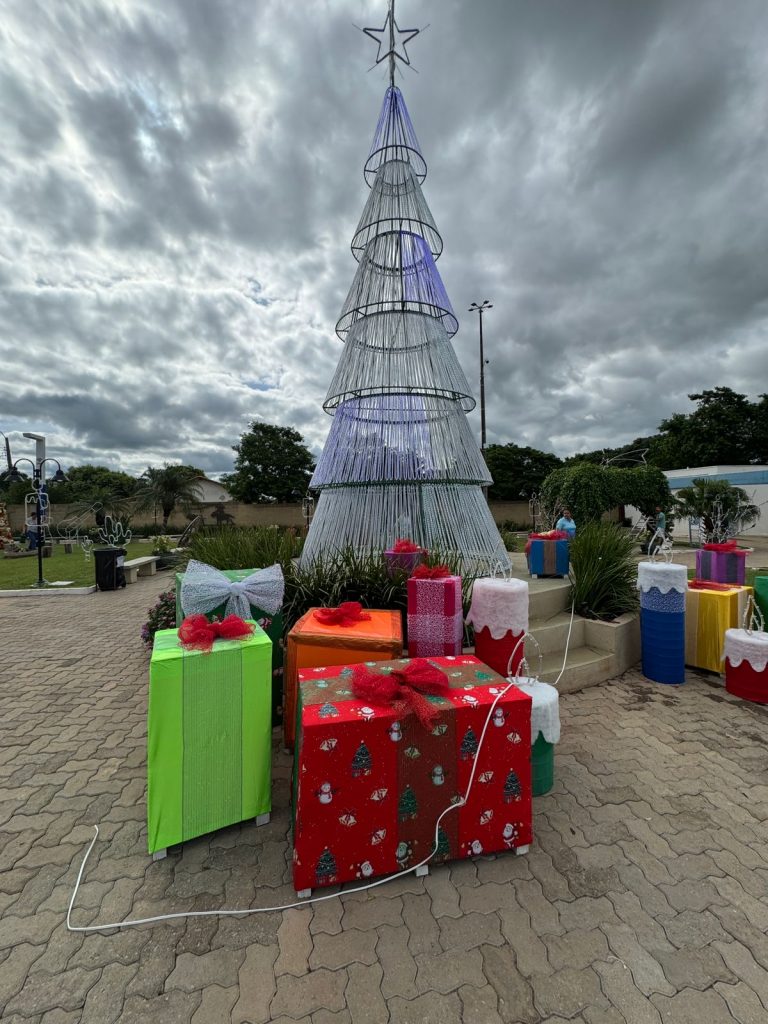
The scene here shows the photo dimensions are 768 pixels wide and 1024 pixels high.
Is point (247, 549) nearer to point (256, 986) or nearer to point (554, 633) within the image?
point (554, 633)

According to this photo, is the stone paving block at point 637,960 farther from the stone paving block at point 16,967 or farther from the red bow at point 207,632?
the stone paving block at point 16,967

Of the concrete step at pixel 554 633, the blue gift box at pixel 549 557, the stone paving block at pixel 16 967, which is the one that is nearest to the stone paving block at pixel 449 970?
the stone paving block at pixel 16 967

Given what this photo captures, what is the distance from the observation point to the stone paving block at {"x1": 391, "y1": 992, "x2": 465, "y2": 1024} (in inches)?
52.6

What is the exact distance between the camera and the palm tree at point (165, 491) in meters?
28.6

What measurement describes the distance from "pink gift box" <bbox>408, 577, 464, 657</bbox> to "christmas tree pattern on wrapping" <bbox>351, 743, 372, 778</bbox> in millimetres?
1106

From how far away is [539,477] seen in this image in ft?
111

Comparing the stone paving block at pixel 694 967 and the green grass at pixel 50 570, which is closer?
the stone paving block at pixel 694 967

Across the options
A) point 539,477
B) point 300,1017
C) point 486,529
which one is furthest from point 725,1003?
point 539,477

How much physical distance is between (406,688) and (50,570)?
47.6 feet

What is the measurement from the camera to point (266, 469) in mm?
31297

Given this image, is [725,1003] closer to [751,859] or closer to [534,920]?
[534,920]

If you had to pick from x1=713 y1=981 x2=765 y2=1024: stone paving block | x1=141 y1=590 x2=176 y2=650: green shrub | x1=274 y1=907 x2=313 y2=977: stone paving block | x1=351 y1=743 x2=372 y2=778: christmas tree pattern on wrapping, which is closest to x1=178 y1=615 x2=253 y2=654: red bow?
x1=351 y1=743 x2=372 y2=778: christmas tree pattern on wrapping

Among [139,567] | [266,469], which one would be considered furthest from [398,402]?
[266,469]

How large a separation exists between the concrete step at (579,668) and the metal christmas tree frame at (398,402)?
131 cm
